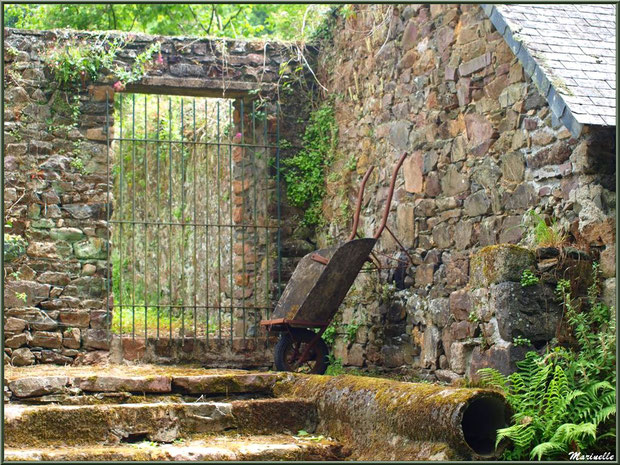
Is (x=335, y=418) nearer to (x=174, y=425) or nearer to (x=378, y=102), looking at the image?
(x=174, y=425)

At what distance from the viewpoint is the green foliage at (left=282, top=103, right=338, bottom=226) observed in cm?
910

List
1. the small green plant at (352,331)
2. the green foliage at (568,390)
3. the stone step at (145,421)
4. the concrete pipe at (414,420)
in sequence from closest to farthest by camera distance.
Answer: the concrete pipe at (414,420), the green foliage at (568,390), the stone step at (145,421), the small green plant at (352,331)

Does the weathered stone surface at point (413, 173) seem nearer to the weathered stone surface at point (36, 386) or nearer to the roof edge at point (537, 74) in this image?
the roof edge at point (537, 74)

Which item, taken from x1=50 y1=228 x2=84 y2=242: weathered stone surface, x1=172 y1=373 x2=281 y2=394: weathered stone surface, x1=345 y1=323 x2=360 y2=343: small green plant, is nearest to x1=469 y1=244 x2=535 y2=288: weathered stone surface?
x1=172 y1=373 x2=281 y2=394: weathered stone surface

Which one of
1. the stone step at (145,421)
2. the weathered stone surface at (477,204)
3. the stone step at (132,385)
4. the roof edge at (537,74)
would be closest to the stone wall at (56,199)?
the stone step at (132,385)

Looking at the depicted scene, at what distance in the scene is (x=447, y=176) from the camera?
675 cm

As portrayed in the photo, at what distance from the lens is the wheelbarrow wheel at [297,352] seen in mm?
7258

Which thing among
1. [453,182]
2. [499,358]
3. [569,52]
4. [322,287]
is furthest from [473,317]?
[569,52]

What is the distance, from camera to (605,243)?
16.5 ft

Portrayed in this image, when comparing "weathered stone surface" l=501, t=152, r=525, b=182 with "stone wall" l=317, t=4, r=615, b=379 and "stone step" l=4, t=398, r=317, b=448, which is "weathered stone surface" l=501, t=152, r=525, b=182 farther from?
"stone step" l=4, t=398, r=317, b=448

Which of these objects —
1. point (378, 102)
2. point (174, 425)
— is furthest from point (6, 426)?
point (378, 102)

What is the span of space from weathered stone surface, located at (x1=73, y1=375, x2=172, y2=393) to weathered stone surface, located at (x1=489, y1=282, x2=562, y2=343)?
2.18 meters

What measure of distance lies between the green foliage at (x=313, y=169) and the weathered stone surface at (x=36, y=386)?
4192mm

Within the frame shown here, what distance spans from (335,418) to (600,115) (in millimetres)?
2357
